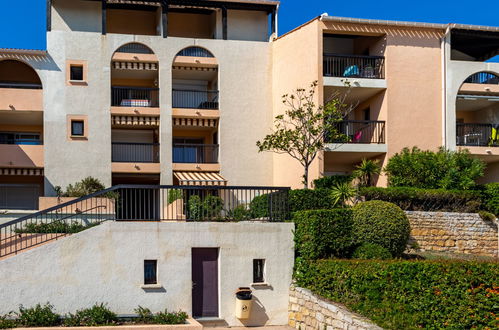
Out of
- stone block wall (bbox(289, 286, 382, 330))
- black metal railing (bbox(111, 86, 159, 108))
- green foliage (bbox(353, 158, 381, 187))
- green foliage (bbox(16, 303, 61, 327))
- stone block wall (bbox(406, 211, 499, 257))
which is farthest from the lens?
black metal railing (bbox(111, 86, 159, 108))

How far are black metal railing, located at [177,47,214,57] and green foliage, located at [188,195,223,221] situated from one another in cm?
1244

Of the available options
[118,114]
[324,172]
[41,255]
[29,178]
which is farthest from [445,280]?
[29,178]

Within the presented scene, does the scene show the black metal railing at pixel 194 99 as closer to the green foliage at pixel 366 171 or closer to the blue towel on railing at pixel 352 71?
the blue towel on railing at pixel 352 71

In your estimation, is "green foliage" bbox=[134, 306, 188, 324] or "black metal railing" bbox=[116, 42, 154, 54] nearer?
"green foliage" bbox=[134, 306, 188, 324]

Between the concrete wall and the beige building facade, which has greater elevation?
the beige building facade

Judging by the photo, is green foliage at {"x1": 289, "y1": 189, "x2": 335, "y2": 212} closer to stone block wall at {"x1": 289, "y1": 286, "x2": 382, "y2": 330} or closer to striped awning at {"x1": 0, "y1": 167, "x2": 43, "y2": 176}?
stone block wall at {"x1": 289, "y1": 286, "x2": 382, "y2": 330}

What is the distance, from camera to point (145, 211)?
2058 centimetres

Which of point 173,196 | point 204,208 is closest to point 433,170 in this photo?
point 204,208

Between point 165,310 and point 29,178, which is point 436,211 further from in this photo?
point 29,178

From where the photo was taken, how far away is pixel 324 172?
3138cm

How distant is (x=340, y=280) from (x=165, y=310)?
225 inches

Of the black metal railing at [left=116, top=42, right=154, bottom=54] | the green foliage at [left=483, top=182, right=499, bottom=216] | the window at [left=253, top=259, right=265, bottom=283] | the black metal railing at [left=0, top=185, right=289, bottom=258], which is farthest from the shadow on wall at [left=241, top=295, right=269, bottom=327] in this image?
the black metal railing at [left=116, top=42, right=154, bottom=54]

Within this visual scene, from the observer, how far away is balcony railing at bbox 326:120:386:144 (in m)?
29.8

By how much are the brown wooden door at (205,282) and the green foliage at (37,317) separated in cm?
451
